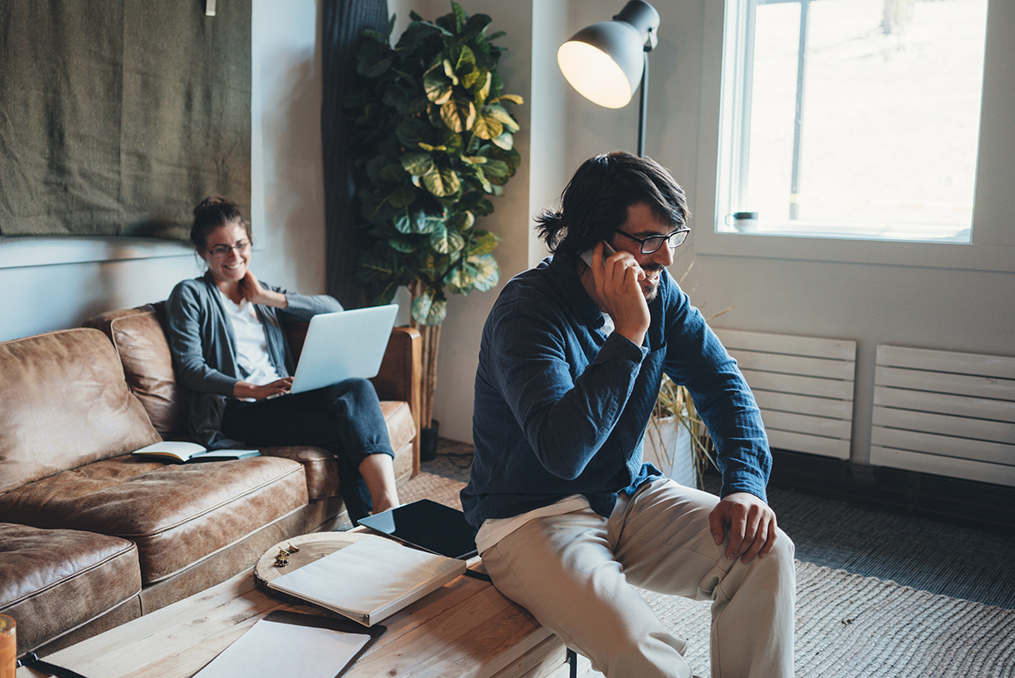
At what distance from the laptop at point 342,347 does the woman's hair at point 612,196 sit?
0.97 meters

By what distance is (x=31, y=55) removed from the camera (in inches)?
86.9

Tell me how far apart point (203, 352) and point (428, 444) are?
3.83 ft

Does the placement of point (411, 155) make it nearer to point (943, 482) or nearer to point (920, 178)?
point (920, 178)

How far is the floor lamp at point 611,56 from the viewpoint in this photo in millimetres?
2549

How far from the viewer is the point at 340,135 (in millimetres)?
3279

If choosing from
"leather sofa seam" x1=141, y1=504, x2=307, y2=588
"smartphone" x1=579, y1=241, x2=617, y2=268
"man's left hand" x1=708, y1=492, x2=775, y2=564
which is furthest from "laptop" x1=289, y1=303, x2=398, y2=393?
"man's left hand" x1=708, y1=492, x2=775, y2=564

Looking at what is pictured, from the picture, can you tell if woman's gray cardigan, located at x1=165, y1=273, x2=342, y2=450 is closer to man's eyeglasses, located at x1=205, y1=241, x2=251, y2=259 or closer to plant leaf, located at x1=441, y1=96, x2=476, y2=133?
man's eyeglasses, located at x1=205, y1=241, x2=251, y2=259

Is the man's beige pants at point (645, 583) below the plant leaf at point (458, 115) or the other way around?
below

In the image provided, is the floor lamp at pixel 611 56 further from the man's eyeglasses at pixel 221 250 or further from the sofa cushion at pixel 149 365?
the sofa cushion at pixel 149 365

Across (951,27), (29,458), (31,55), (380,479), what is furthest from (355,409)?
(951,27)

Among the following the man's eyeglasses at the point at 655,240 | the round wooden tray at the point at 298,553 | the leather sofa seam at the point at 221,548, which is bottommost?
the leather sofa seam at the point at 221,548

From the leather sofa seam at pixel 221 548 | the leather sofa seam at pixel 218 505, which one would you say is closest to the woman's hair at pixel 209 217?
the leather sofa seam at pixel 218 505

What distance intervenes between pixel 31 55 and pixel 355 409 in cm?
135

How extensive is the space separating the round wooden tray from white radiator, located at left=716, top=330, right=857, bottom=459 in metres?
2.11
